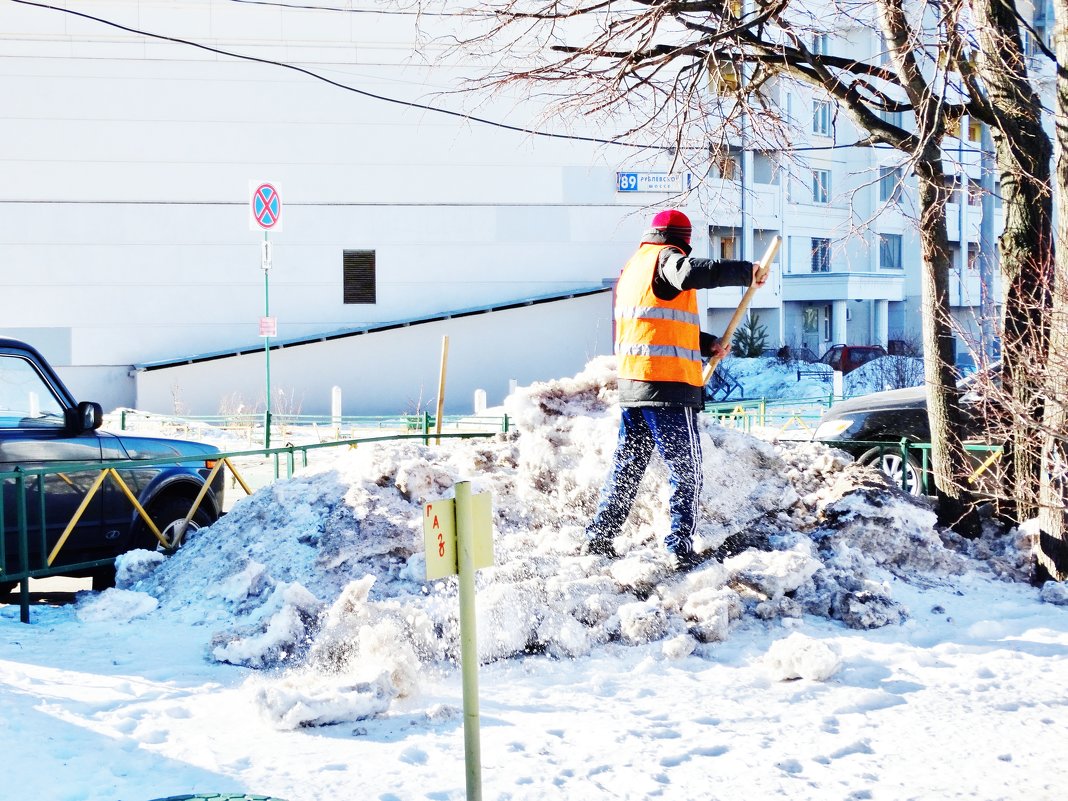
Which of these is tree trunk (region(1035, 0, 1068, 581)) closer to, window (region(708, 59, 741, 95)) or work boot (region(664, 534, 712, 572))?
work boot (region(664, 534, 712, 572))

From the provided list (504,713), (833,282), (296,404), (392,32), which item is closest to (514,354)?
(296,404)

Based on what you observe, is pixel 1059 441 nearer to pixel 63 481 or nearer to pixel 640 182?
pixel 63 481

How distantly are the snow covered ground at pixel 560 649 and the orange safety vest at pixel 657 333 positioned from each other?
1.03m

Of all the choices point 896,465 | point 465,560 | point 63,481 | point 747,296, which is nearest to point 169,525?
point 63,481

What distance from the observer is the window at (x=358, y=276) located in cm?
2894

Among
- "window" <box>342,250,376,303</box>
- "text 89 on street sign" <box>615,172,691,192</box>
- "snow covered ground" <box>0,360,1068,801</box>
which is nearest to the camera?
"snow covered ground" <box>0,360,1068,801</box>

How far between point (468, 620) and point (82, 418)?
484 cm

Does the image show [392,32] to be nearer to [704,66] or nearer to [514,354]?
[514,354]

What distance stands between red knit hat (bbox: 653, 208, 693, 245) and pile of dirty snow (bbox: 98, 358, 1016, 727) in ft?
5.01

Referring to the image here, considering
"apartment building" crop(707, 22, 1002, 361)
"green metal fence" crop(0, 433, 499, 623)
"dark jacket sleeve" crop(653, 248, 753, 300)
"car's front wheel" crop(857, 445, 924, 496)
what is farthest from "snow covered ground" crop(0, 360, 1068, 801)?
"apartment building" crop(707, 22, 1002, 361)

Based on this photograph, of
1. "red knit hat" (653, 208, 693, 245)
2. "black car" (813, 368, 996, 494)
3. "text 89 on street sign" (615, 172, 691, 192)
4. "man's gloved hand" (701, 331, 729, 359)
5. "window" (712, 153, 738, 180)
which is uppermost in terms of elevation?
"text 89 on street sign" (615, 172, 691, 192)

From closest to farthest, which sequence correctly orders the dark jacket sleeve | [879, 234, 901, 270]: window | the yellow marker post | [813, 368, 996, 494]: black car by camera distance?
the yellow marker post, the dark jacket sleeve, [813, 368, 996, 494]: black car, [879, 234, 901, 270]: window

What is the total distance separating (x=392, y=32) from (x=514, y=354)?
8.18 meters

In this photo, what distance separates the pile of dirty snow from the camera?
605 centimetres
